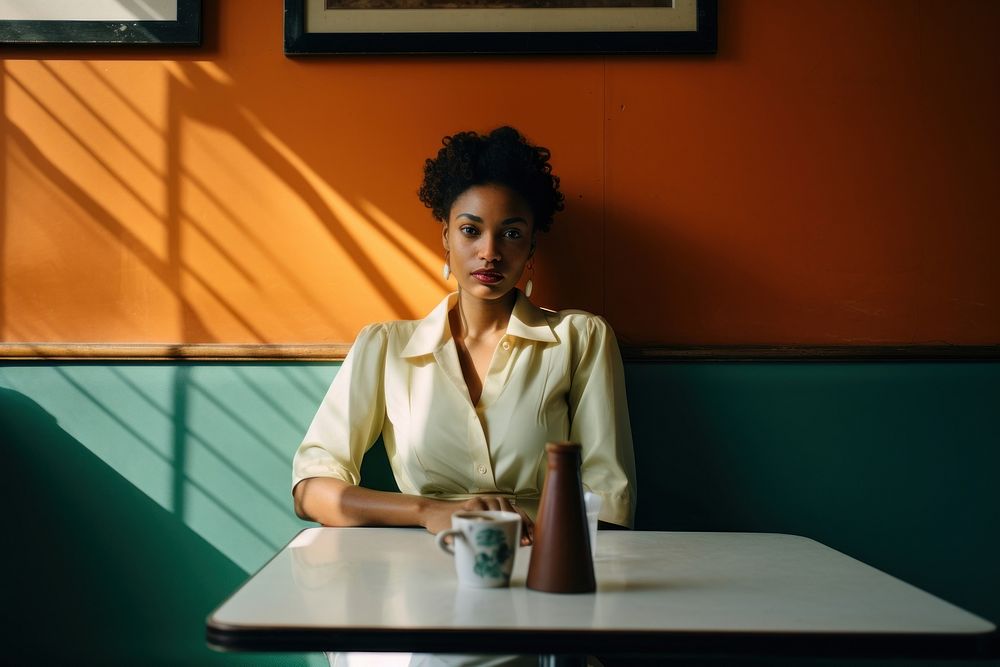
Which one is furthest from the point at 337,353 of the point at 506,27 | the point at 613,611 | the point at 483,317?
the point at 613,611

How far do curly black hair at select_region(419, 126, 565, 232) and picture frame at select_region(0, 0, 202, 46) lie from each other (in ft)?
2.25

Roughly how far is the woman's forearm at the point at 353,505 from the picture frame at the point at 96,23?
43.9 inches

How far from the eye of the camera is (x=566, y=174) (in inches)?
78.1

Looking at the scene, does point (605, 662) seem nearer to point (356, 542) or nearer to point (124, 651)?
point (356, 542)

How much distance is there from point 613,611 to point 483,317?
1000 millimetres

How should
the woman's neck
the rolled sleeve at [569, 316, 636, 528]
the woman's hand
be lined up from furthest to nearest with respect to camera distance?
the woman's neck, the rolled sleeve at [569, 316, 636, 528], the woman's hand

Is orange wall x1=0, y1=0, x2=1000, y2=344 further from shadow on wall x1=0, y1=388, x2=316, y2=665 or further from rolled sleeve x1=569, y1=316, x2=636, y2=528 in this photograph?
shadow on wall x1=0, y1=388, x2=316, y2=665

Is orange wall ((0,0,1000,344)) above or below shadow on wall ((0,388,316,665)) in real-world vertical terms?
above

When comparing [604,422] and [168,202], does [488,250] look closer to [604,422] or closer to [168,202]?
[604,422]

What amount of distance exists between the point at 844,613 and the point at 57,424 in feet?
5.67

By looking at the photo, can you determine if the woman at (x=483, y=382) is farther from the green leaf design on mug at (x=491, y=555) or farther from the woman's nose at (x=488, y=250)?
the green leaf design on mug at (x=491, y=555)

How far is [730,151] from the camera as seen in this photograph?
1.99 metres

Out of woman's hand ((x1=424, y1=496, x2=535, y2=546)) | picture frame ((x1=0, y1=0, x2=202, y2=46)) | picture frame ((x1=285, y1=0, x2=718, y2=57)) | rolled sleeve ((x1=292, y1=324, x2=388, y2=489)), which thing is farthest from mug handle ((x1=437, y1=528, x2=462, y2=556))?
picture frame ((x1=0, y1=0, x2=202, y2=46))

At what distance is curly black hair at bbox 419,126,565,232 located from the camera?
178cm
